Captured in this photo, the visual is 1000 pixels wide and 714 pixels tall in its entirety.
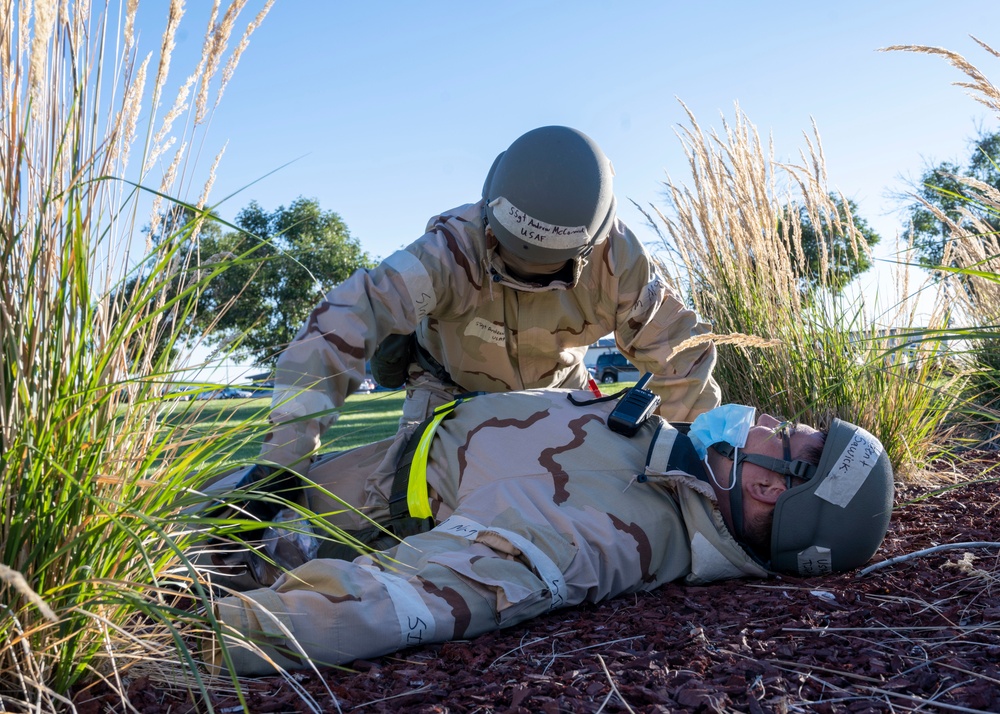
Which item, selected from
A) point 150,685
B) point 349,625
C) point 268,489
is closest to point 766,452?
point 349,625

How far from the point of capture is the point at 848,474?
2.29 meters

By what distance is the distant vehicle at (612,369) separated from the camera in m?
22.6

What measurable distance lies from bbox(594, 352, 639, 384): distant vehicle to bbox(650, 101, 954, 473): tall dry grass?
18178 millimetres

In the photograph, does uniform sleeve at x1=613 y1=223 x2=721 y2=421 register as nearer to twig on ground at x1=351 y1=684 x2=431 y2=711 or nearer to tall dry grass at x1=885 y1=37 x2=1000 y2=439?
tall dry grass at x1=885 y1=37 x2=1000 y2=439

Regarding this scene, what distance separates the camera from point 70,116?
1.42m

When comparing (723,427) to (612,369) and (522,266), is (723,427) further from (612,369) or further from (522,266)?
(612,369)

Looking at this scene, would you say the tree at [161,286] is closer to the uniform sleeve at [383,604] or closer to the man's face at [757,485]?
the uniform sleeve at [383,604]

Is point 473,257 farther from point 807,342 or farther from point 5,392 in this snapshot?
point 5,392

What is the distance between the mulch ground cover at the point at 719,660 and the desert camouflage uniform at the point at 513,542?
6 cm

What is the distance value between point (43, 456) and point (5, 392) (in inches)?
5.6

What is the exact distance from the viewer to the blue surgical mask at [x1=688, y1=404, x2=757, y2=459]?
239cm

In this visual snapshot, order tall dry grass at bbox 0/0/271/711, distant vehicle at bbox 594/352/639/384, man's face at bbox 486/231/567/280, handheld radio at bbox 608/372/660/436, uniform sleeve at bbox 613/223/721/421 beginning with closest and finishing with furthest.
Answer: tall dry grass at bbox 0/0/271/711 → handheld radio at bbox 608/372/660/436 → man's face at bbox 486/231/567/280 → uniform sleeve at bbox 613/223/721/421 → distant vehicle at bbox 594/352/639/384

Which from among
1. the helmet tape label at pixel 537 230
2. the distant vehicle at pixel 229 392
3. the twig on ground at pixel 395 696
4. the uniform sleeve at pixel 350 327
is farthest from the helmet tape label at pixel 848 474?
the distant vehicle at pixel 229 392

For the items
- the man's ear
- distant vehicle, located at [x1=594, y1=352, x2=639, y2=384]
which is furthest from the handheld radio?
distant vehicle, located at [x1=594, y1=352, x2=639, y2=384]
